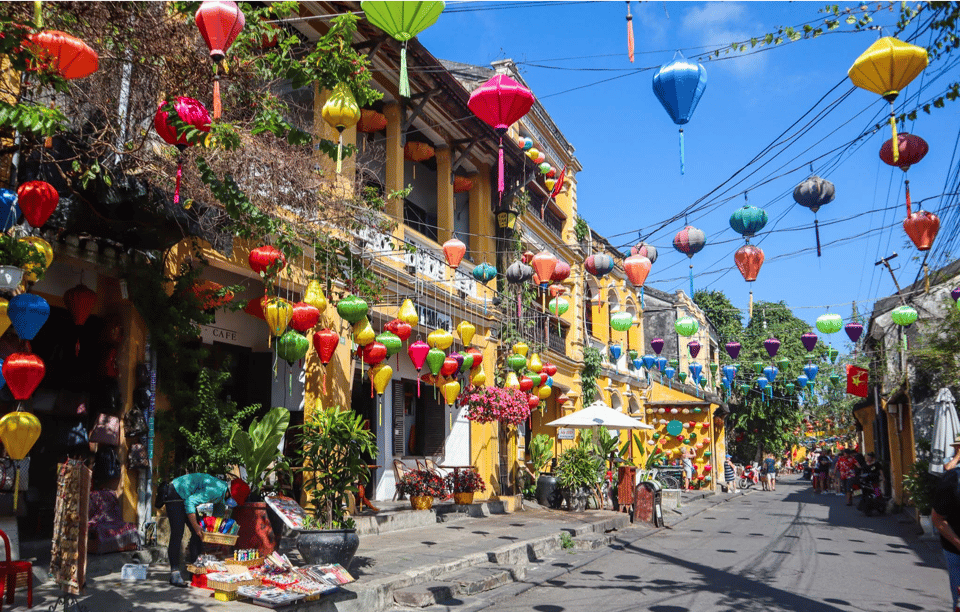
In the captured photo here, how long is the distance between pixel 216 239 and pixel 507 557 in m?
5.88

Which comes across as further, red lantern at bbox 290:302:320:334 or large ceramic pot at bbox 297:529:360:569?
red lantern at bbox 290:302:320:334

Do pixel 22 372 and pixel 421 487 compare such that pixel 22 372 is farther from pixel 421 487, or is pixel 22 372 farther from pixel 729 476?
pixel 729 476

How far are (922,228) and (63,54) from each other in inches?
384

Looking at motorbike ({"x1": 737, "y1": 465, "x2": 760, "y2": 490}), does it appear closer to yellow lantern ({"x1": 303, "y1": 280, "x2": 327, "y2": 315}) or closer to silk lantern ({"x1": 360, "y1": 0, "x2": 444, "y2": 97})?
yellow lantern ({"x1": 303, "y1": 280, "x2": 327, "y2": 315})

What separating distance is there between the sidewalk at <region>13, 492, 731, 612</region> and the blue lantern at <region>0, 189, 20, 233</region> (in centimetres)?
346

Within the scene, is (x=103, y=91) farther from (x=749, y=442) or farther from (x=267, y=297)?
(x=749, y=442)

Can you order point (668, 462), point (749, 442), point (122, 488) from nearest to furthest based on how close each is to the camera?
1. point (122, 488)
2. point (668, 462)
3. point (749, 442)

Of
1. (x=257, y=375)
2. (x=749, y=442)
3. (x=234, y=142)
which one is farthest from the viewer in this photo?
(x=749, y=442)

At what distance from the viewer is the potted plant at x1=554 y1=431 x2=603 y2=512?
18125 millimetres

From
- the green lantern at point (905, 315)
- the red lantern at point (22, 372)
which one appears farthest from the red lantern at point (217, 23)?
the green lantern at point (905, 315)

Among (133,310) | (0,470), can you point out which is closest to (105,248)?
(133,310)

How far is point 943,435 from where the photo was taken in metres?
13.1

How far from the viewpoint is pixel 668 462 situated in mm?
31266

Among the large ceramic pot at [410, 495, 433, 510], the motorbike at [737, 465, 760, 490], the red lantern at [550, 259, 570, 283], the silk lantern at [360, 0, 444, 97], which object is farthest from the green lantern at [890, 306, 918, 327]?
the motorbike at [737, 465, 760, 490]
